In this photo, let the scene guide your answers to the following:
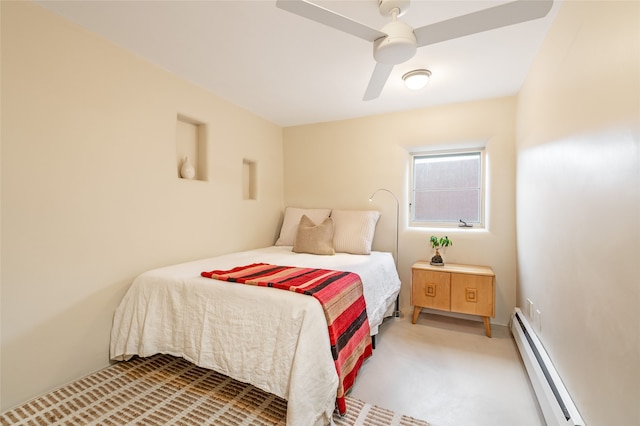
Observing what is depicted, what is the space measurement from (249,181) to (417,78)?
213cm

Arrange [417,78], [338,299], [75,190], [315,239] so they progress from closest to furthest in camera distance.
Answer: [338,299]
[75,190]
[417,78]
[315,239]

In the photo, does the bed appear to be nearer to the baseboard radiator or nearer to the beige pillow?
the beige pillow

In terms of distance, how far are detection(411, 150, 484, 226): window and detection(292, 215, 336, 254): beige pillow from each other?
1094 mm

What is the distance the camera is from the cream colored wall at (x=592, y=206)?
854mm

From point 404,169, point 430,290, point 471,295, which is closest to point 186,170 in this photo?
point 404,169

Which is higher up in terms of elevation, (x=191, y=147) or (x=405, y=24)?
(x=405, y=24)

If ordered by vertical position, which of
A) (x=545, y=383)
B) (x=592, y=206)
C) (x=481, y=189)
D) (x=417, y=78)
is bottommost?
(x=545, y=383)

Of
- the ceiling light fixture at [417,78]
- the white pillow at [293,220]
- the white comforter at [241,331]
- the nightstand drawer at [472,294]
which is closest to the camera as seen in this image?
the white comforter at [241,331]

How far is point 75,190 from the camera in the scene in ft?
5.62

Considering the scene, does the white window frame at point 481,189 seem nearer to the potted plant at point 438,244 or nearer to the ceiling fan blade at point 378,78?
the potted plant at point 438,244

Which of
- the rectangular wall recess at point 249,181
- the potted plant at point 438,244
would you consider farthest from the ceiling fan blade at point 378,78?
the rectangular wall recess at point 249,181

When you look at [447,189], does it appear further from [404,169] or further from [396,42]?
[396,42]

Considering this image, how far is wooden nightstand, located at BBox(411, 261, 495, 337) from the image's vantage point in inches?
94.7

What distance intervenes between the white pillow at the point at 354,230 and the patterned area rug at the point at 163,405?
4.87 feet
